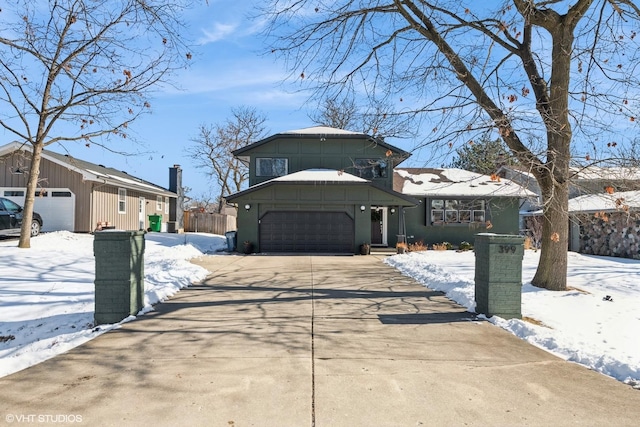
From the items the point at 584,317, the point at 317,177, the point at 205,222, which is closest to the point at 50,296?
the point at 584,317

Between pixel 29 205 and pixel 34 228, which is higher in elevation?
pixel 29 205

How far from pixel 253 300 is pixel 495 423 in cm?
515

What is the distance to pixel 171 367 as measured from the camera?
4.24m

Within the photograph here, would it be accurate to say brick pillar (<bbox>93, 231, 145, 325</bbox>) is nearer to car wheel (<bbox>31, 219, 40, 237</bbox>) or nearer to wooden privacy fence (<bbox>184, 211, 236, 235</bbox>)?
car wheel (<bbox>31, 219, 40, 237</bbox>)

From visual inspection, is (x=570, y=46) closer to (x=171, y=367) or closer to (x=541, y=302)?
(x=541, y=302)

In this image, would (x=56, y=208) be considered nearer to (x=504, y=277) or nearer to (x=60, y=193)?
(x=60, y=193)

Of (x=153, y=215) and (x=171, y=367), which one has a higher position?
(x=153, y=215)

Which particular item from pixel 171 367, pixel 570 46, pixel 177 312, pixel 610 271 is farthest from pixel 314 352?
pixel 610 271

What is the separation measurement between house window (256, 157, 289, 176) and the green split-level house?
2.0 inches

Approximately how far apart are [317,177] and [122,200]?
12.4 meters

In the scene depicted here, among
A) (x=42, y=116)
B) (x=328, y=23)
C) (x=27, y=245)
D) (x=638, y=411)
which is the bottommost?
(x=638, y=411)

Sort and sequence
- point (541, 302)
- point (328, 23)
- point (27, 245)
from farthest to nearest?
point (27, 245), point (328, 23), point (541, 302)

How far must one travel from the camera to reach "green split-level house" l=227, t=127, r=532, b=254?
A: 18.8 meters

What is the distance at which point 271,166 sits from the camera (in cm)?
2073
